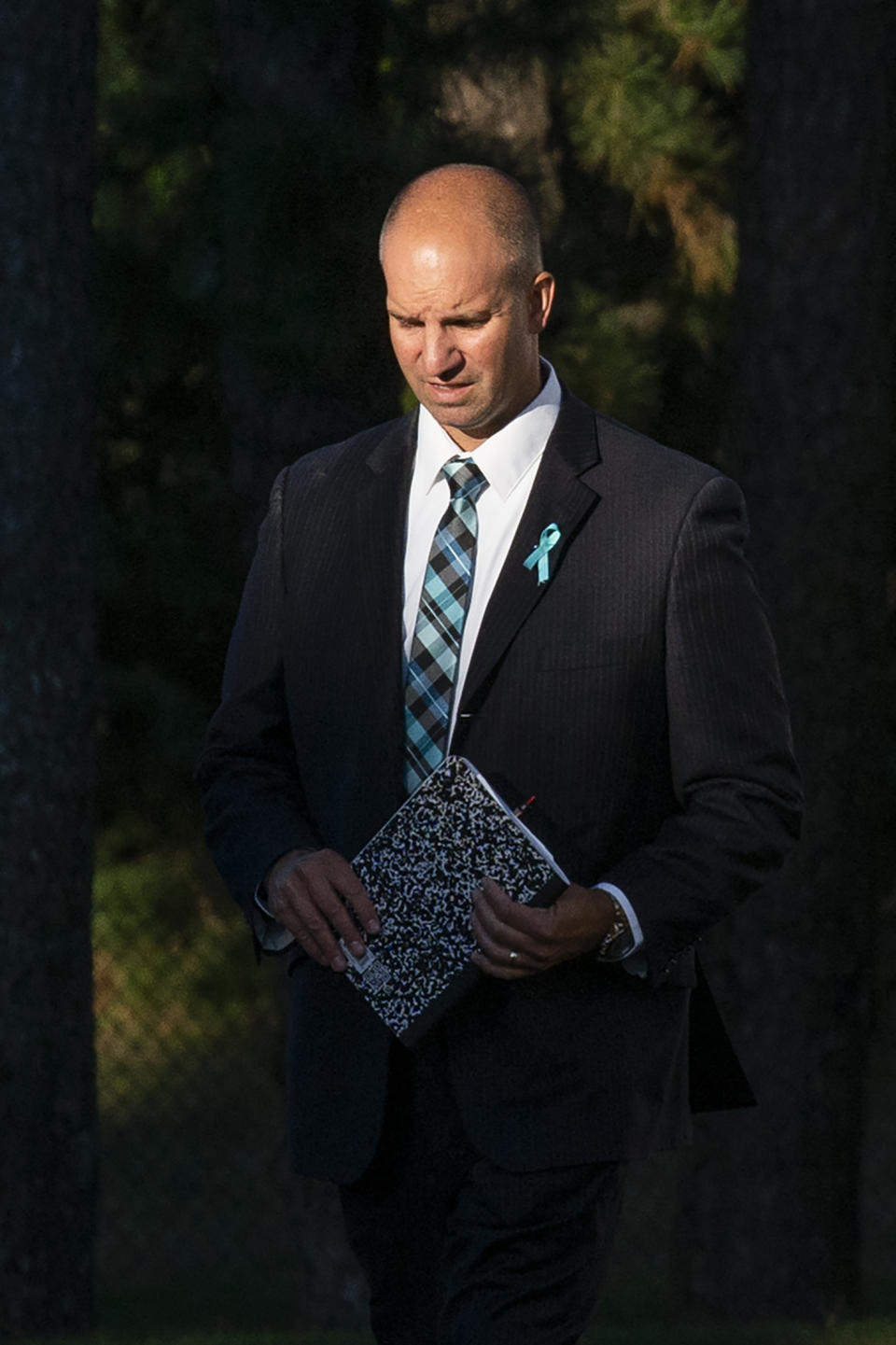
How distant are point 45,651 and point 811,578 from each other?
2.52 m

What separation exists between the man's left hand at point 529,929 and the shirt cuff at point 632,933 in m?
0.03

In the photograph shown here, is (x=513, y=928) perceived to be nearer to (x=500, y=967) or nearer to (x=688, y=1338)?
(x=500, y=967)

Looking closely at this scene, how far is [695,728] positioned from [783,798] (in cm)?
16

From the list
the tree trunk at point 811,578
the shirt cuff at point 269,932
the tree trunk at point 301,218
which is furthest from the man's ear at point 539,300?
the tree trunk at point 811,578

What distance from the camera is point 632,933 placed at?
2.86 metres

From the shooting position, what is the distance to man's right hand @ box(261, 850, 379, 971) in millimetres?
2900

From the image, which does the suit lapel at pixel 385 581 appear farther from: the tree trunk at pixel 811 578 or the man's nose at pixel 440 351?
the tree trunk at pixel 811 578

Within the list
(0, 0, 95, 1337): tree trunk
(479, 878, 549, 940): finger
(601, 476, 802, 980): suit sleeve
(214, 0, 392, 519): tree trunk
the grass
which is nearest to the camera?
→ (479, 878, 549, 940): finger

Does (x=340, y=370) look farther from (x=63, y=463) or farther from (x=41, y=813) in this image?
(x=41, y=813)

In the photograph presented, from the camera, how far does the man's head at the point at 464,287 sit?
114 inches

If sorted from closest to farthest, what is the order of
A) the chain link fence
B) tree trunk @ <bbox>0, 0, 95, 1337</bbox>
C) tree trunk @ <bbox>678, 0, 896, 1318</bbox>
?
tree trunk @ <bbox>0, 0, 95, 1337</bbox> < tree trunk @ <bbox>678, 0, 896, 1318</bbox> < the chain link fence

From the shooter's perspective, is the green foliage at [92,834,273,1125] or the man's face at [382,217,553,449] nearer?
the man's face at [382,217,553,449]

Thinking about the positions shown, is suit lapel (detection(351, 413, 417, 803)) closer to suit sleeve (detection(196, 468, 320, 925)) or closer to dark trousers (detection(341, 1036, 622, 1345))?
suit sleeve (detection(196, 468, 320, 925))

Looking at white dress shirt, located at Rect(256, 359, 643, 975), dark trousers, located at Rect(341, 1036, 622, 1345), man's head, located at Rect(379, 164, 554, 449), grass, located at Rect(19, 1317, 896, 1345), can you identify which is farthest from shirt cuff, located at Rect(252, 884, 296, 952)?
grass, located at Rect(19, 1317, 896, 1345)
